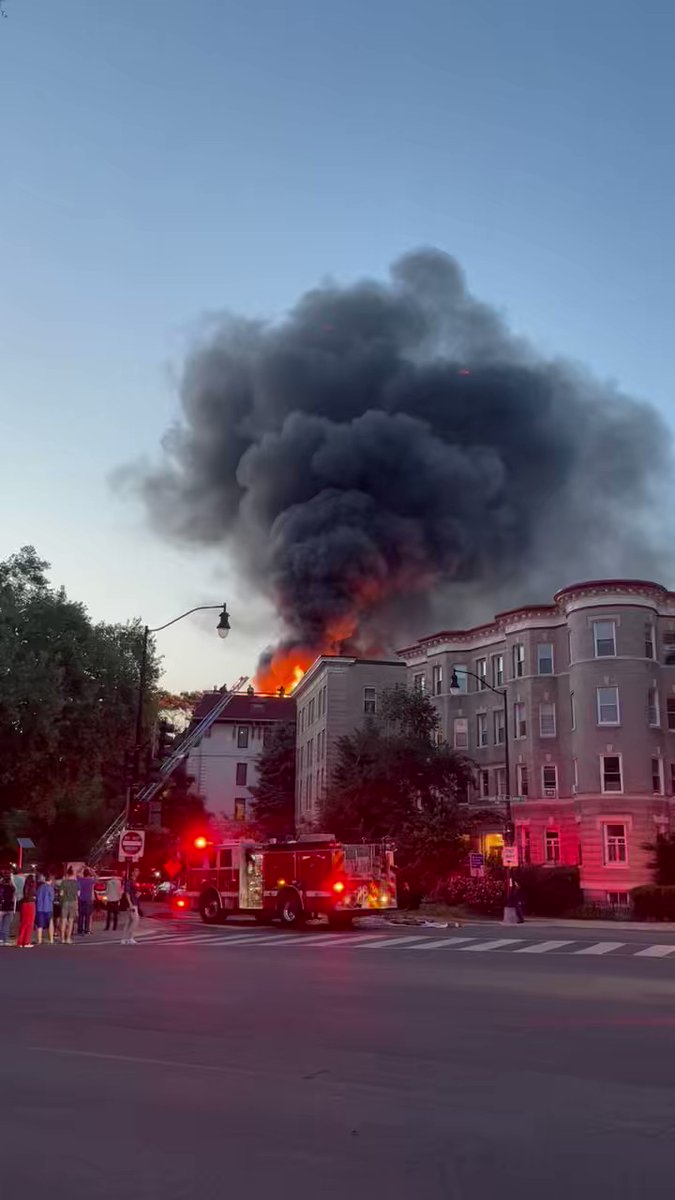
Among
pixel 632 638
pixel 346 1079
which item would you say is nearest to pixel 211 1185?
pixel 346 1079

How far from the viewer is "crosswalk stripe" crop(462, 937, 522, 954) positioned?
2316 cm

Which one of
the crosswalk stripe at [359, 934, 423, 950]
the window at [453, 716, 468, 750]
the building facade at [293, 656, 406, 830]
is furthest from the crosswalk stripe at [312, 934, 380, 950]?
the building facade at [293, 656, 406, 830]

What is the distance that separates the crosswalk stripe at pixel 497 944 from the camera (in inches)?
912

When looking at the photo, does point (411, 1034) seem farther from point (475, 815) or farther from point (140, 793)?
point (475, 815)

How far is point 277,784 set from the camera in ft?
279

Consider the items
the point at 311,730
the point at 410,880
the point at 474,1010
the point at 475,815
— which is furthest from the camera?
the point at 311,730

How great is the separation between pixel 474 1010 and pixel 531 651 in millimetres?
42417

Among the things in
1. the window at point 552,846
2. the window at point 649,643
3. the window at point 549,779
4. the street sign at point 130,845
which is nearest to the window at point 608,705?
the window at point 649,643

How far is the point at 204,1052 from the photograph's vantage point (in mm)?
9672

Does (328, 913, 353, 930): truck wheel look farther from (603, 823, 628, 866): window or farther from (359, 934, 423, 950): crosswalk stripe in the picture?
(603, 823, 628, 866): window

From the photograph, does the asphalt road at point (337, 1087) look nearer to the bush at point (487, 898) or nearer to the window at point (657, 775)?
the bush at point (487, 898)

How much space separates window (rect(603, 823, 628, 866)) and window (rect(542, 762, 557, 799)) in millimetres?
5247

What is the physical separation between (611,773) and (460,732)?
12.3m

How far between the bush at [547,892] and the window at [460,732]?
45.9 ft
